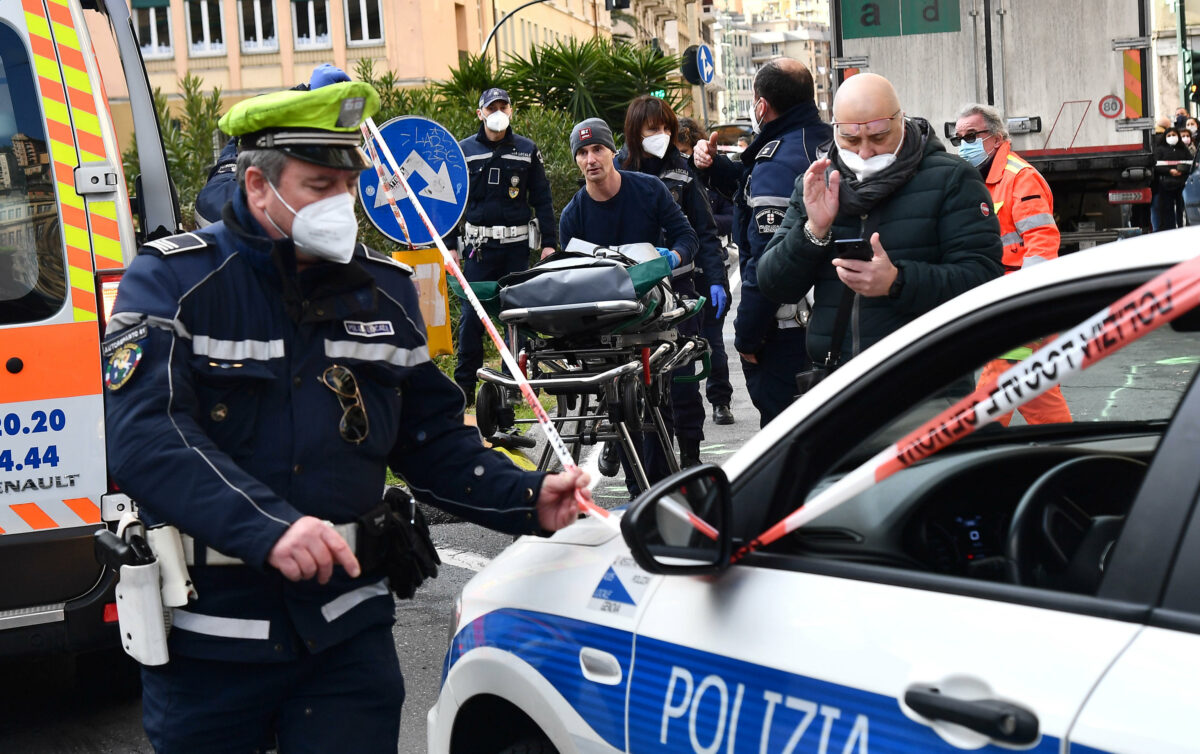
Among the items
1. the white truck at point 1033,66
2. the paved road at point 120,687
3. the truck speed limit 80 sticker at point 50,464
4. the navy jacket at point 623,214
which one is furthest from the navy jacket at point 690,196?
the truck speed limit 80 sticker at point 50,464

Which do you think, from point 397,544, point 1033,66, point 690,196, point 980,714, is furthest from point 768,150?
point 1033,66

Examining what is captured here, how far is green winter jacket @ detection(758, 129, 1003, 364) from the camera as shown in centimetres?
466

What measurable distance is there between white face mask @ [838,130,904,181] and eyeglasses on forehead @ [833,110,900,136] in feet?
0.23

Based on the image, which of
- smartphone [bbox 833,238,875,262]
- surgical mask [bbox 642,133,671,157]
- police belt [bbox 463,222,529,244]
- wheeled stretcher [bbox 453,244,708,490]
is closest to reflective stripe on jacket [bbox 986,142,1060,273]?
surgical mask [bbox 642,133,671,157]

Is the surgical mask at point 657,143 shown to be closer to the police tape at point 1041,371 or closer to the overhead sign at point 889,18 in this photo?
the overhead sign at point 889,18

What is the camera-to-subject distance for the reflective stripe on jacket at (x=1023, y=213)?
7.80 metres

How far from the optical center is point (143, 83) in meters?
5.19

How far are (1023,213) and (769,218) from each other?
7.34 feet

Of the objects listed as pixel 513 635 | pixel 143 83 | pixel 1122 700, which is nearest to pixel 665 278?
pixel 143 83

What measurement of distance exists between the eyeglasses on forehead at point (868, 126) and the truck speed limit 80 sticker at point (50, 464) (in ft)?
7.80

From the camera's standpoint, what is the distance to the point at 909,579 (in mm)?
2193

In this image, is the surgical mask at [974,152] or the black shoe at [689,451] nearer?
the black shoe at [689,451]

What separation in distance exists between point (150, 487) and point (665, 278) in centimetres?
358

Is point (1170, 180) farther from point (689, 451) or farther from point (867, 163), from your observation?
point (867, 163)
